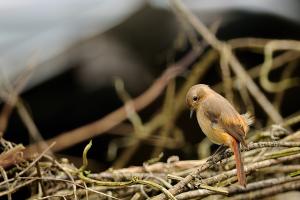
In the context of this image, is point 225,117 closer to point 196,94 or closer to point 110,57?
point 196,94

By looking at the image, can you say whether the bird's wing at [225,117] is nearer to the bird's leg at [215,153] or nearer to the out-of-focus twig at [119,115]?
the bird's leg at [215,153]

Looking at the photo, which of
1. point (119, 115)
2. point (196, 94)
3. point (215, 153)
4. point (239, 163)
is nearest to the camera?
point (239, 163)

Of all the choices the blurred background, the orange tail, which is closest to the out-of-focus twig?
the blurred background

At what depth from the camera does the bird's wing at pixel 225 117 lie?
76.9 inches

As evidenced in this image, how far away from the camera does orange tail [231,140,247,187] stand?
1714mm

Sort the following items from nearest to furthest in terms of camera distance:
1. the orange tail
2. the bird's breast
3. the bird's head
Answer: the orange tail → the bird's breast → the bird's head

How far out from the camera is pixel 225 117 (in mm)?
2041

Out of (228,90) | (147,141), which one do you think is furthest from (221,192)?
(147,141)

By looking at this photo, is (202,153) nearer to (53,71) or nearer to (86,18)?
(53,71)

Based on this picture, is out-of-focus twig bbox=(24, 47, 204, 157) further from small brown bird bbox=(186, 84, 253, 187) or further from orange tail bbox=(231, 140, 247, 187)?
orange tail bbox=(231, 140, 247, 187)

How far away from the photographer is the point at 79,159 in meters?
3.63

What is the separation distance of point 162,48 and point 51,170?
197 centimetres

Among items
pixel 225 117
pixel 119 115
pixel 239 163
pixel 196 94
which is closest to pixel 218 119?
pixel 225 117

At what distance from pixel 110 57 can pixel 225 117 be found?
2.02 metres
